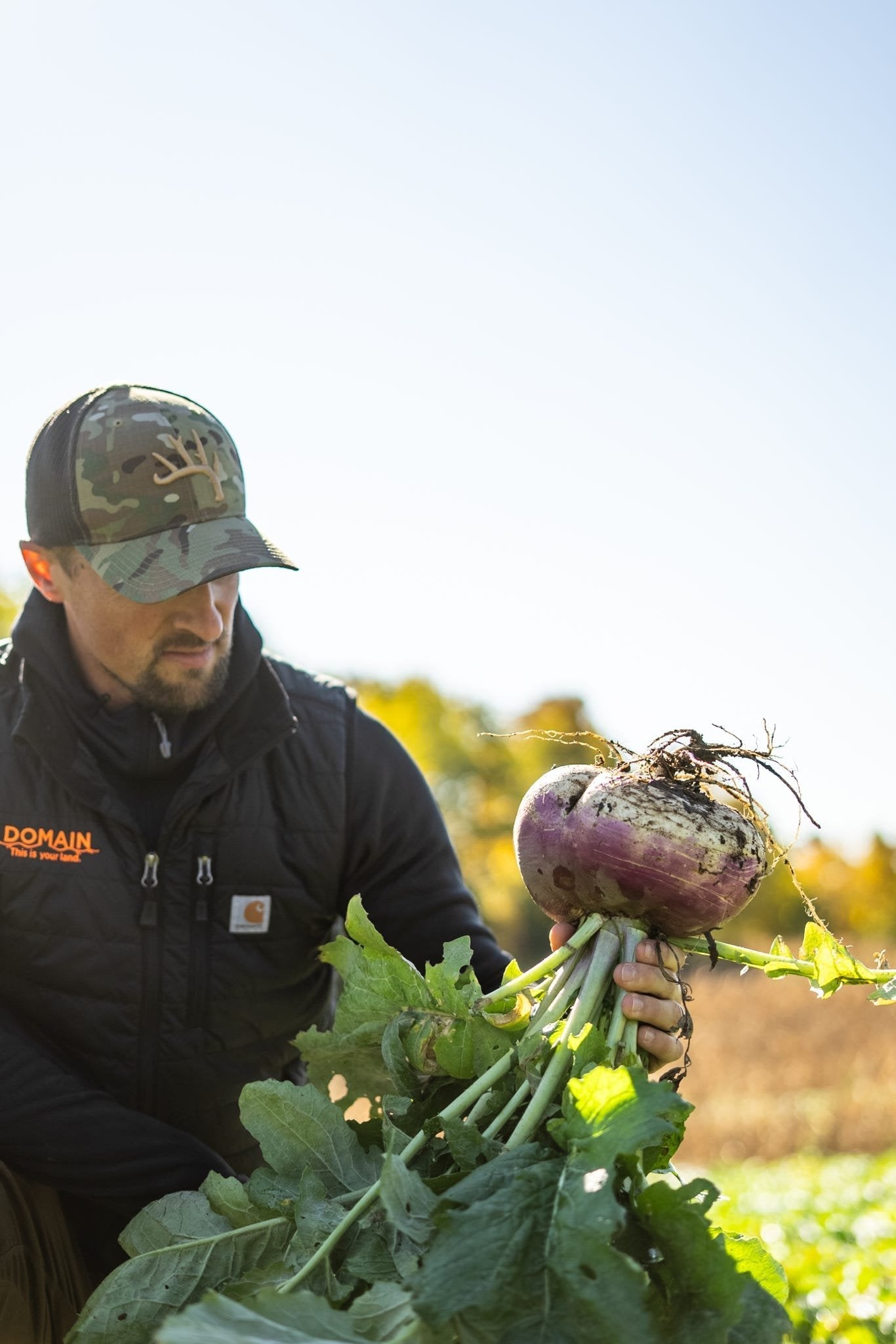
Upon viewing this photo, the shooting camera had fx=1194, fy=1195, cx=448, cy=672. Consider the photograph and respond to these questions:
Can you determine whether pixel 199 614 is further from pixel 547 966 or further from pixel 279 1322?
pixel 279 1322

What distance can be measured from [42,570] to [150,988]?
47.1 inches

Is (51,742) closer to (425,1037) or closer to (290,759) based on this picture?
(290,759)

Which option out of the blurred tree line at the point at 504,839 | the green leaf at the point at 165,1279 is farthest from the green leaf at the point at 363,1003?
the blurred tree line at the point at 504,839

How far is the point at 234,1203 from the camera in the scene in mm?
2275

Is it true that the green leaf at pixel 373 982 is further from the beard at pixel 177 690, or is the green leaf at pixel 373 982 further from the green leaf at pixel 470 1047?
the beard at pixel 177 690

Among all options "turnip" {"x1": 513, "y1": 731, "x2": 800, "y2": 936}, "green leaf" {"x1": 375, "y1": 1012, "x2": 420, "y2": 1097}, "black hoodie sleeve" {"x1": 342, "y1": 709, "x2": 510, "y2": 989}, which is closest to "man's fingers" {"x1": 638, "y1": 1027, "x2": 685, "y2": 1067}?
"turnip" {"x1": 513, "y1": 731, "x2": 800, "y2": 936}

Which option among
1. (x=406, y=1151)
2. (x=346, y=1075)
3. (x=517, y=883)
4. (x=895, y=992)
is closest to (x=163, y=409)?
(x=346, y=1075)

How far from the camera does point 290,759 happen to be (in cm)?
336

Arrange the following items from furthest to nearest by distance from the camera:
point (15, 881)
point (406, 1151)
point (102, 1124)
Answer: point (15, 881), point (102, 1124), point (406, 1151)

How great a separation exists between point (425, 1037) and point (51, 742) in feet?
4.45

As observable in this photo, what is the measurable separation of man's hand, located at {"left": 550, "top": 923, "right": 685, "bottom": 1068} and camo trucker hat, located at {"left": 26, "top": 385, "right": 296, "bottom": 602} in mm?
1386

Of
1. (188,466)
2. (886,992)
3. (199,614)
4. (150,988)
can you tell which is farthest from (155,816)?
(886,992)

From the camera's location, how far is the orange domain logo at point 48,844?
308 cm

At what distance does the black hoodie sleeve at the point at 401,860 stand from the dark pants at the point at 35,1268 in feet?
3.55
